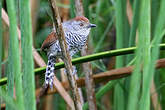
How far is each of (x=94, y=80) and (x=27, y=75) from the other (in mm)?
1366

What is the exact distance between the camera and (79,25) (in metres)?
2.72

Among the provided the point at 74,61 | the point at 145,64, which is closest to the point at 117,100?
the point at 74,61

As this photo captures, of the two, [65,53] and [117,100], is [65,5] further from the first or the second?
[65,53]

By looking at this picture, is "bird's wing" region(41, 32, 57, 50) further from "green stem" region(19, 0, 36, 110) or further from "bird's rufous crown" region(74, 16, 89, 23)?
"green stem" region(19, 0, 36, 110)

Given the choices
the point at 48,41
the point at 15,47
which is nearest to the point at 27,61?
the point at 15,47

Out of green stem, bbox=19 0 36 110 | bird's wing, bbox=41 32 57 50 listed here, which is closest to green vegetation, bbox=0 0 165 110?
green stem, bbox=19 0 36 110

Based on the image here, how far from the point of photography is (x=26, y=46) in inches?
48.5

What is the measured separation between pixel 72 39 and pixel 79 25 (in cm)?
13

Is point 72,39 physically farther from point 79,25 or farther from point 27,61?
point 27,61

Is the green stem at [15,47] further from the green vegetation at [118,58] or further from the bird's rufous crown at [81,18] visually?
the bird's rufous crown at [81,18]

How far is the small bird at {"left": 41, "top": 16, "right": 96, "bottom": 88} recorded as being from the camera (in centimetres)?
258

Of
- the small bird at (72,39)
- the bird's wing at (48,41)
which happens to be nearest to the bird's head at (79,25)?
the small bird at (72,39)

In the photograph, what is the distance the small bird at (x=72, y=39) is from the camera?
258 centimetres

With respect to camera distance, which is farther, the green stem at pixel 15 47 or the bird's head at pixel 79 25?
the bird's head at pixel 79 25
